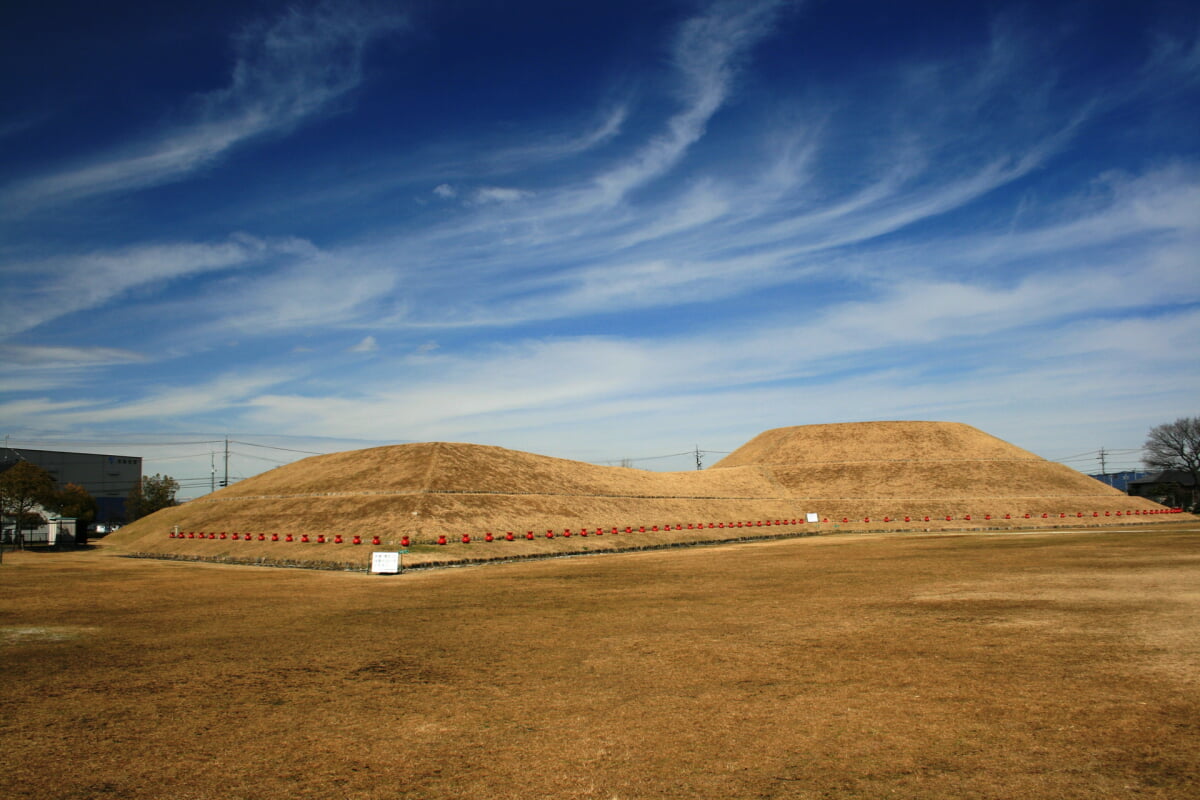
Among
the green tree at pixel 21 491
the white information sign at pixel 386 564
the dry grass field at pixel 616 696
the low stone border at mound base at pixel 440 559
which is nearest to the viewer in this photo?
the dry grass field at pixel 616 696

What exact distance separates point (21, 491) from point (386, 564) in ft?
187

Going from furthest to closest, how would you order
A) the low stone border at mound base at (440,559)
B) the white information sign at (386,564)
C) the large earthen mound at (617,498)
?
the large earthen mound at (617,498) < the low stone border at mound base at (440,559) < the white information sign at (386,564)

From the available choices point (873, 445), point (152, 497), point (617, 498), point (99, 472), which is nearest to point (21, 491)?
point (152, 497)

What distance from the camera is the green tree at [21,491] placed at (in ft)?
231

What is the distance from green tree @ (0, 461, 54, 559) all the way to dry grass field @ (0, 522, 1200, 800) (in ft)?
192

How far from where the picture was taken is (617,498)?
81.2 meters

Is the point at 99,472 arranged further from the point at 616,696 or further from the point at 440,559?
the point at 616,696

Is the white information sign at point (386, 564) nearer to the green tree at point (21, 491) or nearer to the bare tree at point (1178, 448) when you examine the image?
the green tree at point (21, 491)

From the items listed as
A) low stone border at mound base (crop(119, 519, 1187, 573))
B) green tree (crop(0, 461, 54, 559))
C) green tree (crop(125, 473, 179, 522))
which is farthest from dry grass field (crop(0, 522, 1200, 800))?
green tree (crop(125, 473, 179, 522))

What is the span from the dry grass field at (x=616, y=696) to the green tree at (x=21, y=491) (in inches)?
2302

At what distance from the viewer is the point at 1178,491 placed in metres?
121

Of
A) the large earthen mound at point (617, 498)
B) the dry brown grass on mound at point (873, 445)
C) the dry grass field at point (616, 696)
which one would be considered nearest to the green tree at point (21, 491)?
the large earthen mound at point (617, 498)

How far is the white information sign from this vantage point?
126ft

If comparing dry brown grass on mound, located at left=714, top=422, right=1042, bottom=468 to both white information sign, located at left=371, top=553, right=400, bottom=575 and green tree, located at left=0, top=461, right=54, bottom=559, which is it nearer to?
white information sign, located at left=371, top=553, right=400, bottom=575
